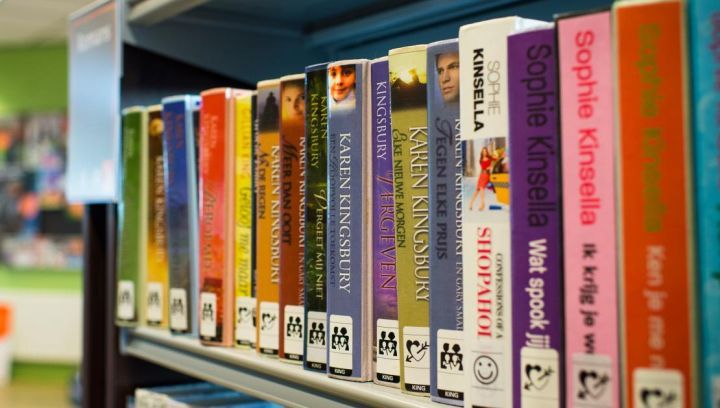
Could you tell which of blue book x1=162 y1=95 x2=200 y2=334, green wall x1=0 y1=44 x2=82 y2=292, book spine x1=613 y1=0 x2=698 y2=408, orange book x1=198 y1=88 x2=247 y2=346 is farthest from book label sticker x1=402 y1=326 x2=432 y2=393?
green wall x1=0 y1=44 x2=82 y2=292

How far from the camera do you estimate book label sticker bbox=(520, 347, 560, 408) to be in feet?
2.10

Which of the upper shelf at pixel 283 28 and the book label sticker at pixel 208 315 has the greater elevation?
the upper shelf at pixel 283 28

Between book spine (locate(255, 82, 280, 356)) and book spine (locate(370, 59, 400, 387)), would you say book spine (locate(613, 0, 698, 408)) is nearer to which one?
book spine (locate(370, 59, 400, 387))

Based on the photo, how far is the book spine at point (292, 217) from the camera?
96 cm

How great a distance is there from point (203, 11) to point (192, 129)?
0.34 m

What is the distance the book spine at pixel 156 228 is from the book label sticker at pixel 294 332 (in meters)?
0.36

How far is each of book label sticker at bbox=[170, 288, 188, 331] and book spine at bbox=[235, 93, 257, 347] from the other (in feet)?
0.48

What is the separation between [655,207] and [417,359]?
32 cm

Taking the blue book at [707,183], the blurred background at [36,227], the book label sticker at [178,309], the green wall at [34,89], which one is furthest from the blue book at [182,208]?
the green wall at [34,89]

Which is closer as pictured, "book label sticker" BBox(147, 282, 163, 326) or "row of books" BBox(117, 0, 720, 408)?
"row of books" BBox(117, 0, 720, 408)

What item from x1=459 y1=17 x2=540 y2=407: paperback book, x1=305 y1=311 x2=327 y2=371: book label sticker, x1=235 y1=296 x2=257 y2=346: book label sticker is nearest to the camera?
x1=459 y1=17 x2=540 y2=407: paperback book

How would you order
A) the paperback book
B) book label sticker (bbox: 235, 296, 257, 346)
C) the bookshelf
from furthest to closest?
the bookshelf < book label sticker (bbox: 235, 296, 257, 346) < the paperback book

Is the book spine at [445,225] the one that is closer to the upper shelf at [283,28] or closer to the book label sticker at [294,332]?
the book label sticker at [294,332]

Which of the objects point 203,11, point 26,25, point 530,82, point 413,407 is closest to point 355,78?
point 530,82
